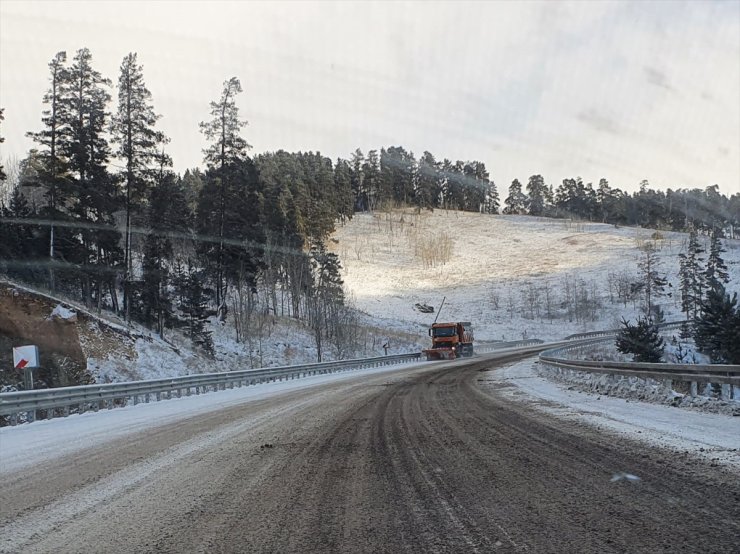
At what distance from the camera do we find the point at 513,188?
187m

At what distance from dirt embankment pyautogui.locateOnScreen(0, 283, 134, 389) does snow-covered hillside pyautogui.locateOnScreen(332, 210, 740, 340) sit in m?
54.2

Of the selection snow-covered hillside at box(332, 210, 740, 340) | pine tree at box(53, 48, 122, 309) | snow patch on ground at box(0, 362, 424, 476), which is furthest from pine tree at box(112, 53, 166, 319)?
snow-covered hillside at box(332, 210, 740, 340)

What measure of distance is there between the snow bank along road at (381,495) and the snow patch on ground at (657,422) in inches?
17.5

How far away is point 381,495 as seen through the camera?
16.2 feet

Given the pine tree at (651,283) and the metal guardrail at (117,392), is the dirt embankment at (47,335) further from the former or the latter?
the pine tree at (651,283)

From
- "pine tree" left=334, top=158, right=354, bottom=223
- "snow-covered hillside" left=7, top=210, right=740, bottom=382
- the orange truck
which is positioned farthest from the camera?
"pine tree" left=334, top=158, right=354, bottom=223

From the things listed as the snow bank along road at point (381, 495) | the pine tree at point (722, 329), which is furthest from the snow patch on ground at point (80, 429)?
the pine tree at point (722, 329)

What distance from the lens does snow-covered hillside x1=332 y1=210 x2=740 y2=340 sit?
3506 inches

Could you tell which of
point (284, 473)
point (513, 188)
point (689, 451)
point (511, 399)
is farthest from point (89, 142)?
point (513, 188)

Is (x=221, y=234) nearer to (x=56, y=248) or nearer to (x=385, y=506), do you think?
(x=56, y=248)

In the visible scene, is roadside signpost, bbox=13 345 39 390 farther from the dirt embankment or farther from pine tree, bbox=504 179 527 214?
pine tree, bbox=504 179 527 214

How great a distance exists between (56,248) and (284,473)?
32284 mm

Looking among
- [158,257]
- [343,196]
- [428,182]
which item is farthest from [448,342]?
[428,182]

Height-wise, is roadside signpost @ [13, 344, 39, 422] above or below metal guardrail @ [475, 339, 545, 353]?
above
